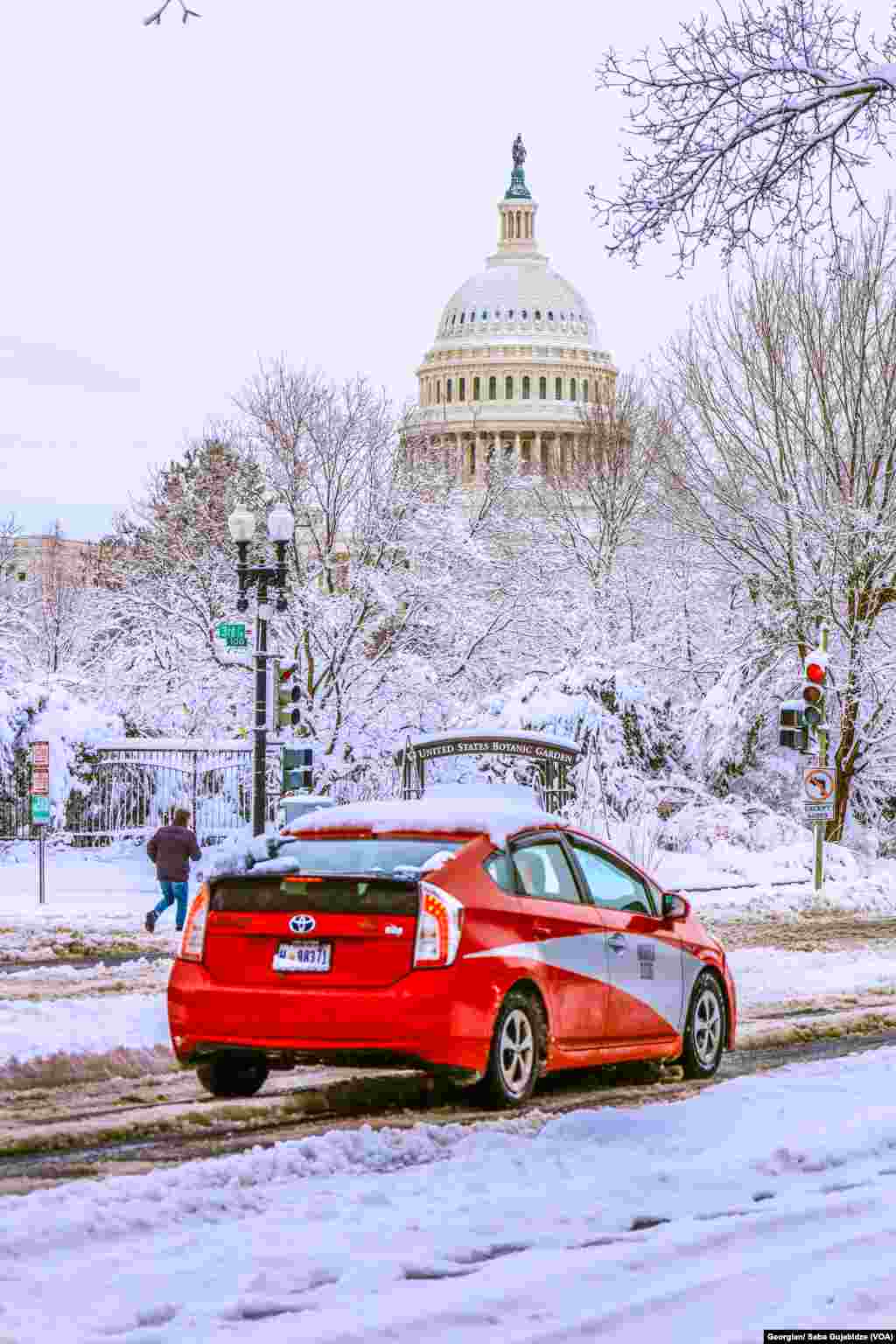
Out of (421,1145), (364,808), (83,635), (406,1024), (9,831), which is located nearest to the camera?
(421,1145)

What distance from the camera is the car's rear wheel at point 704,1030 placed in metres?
12.5

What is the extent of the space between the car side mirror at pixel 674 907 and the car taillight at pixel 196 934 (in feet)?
9.25

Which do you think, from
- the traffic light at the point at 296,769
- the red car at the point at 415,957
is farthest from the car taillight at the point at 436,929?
the traffic light at the point at 296,769

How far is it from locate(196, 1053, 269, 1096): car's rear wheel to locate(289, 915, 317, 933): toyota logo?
2.51 ft

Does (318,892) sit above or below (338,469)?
below

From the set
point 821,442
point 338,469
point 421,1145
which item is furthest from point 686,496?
point 421,1145

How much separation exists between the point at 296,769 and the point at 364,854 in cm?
1986

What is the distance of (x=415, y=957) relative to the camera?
34.2 ft

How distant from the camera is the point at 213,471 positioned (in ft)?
167

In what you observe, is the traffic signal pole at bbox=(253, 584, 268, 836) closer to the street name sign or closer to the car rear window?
the street name sign

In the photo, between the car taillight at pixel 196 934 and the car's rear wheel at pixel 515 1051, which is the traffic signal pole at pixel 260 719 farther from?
the car's rear wheel at pixel 515 1051

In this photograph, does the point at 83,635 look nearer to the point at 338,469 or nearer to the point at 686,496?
the point at 338,469

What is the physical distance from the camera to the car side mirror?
12.5m

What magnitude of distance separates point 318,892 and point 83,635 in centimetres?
4892
